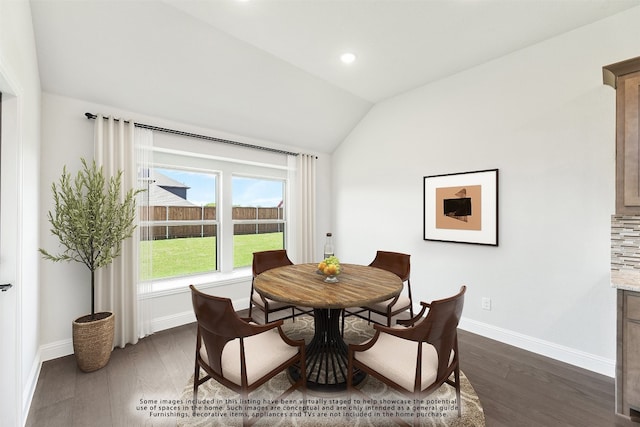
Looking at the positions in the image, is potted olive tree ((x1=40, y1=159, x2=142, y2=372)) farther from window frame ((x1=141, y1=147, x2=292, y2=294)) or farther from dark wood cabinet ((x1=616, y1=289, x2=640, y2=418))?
dark wood cabinet ((x1=616, y1=289, x2=640, y2=418))

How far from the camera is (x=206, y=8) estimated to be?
2.18 m

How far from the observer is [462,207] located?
308 cm

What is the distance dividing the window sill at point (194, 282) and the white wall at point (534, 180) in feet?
7.80

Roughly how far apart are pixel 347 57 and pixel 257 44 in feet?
3.11

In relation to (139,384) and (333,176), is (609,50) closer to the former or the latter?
(333,176)

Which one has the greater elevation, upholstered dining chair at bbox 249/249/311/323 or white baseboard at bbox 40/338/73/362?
upholstered dining chair at bbox 249/249/311/323

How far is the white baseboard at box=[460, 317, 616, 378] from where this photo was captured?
7.35ft

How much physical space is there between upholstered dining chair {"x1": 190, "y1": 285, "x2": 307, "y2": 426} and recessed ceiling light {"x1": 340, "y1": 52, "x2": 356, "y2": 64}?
8.74 ft

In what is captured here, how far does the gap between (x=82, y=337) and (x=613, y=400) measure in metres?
4.12

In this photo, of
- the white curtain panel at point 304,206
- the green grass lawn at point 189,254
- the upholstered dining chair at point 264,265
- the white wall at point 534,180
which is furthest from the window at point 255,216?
the white wall at point 534,180

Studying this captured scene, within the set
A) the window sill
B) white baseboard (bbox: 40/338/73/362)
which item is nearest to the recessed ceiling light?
the window sill

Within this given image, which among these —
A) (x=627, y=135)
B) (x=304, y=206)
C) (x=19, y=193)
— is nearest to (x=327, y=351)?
(x=19, y=193)

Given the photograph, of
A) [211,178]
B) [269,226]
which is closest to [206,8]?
[211,178]

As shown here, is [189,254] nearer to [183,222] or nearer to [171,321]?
[183,222]
